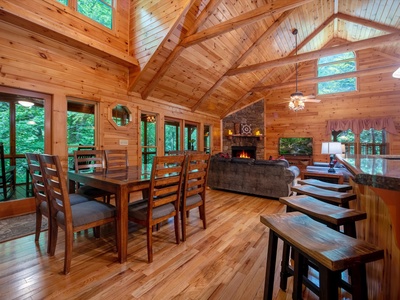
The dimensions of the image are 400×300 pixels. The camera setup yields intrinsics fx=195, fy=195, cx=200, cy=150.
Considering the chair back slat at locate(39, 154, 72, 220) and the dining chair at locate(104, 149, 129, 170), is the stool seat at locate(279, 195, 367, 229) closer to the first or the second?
the chair back slat at locate(39, 154, 72, 220)

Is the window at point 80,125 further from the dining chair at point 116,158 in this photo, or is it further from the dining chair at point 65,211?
the dining chair at point 65,211

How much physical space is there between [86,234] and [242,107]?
7328mm

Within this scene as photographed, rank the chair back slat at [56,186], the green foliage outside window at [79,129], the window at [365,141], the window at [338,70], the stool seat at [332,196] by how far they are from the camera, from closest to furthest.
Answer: the stool seat at [332,196] → the chair back slat at [56,186] → the green foliage outside window at [79,129] → the window at [365,141] → the window at [338,70]

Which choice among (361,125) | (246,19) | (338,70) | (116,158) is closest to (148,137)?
(116,158)

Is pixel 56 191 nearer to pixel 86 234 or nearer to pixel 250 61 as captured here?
pixel 86 234

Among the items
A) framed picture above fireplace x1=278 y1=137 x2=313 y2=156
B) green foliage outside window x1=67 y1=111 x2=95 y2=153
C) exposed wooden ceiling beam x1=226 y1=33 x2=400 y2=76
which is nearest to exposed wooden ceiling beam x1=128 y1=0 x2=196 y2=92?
green foliage outside window x1=67 y1=111 x2=95 y2=153

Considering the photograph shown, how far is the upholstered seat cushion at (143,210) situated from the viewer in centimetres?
189

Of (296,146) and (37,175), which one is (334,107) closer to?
(296,146)

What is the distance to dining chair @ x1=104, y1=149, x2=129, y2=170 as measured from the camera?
302cm

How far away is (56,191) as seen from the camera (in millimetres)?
1722

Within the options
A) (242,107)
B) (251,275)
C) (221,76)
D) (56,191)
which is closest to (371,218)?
(251,275)

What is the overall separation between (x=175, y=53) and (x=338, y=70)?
6811 millimetres

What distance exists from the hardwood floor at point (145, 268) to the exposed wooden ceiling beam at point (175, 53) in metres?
3.24

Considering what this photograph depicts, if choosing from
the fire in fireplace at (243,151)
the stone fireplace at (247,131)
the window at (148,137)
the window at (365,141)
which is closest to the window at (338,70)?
the window at (365,141)
